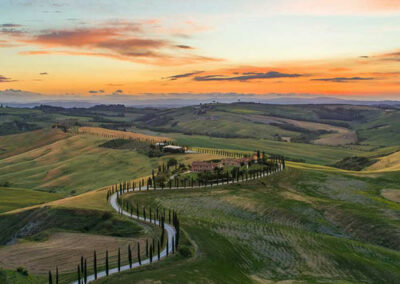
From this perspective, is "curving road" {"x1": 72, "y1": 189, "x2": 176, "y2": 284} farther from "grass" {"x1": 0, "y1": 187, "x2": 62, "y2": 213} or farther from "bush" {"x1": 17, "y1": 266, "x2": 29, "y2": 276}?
"grass" {"x1": 0, "y1": 187, "x2": 62, "y2": 213}

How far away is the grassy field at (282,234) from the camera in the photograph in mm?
57469

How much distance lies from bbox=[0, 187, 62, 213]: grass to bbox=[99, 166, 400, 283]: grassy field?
155ft

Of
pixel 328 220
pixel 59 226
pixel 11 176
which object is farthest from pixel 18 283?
pixel 11 176

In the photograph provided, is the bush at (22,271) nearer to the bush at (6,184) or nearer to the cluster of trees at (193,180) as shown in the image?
the cluster of trees at (193,180)

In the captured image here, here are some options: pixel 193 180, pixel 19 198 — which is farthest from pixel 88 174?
pixel 193 180

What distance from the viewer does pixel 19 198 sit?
453ft

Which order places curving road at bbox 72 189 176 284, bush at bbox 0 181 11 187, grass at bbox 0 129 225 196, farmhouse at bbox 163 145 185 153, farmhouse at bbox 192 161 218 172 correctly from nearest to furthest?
curving road at bbox 72 189 176 284 → farmhouse at bbox 192 161 218 172 → grass at bbox 0 129 225 196 → bush at bbox 0 181 11 187 → farmhouse at bbox 163 145 185 153

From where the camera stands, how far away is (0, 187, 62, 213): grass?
125m

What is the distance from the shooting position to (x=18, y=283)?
48.2m

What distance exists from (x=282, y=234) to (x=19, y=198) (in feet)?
329

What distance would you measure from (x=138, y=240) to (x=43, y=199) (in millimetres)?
84730

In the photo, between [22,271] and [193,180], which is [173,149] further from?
[22,271]

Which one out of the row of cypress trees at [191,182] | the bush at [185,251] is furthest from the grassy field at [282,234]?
the row of cypress trees at [191,182]

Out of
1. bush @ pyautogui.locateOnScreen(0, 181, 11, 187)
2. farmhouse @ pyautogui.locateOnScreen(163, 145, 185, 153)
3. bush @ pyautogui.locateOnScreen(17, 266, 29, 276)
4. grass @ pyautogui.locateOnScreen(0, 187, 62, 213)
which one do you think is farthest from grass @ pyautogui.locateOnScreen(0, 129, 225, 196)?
bush @ pyautogui.locateOnScreen(17, 266, 29, 276)
